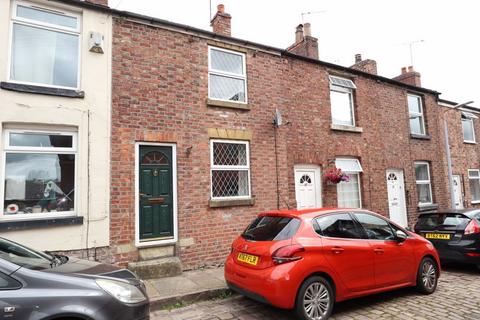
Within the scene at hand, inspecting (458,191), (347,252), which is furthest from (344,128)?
(458,191)

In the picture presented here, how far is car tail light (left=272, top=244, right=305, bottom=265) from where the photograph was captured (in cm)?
439

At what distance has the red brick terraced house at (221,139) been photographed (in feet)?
22.7

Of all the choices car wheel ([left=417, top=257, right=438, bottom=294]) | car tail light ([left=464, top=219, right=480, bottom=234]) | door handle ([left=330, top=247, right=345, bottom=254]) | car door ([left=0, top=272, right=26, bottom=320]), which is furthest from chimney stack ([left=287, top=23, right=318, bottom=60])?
car door ([left=0, top=272, right=26, bottom=320])

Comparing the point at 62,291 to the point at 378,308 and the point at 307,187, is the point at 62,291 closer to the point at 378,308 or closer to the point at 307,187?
the point at 378,308

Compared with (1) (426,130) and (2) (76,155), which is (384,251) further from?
(1) (426,130)

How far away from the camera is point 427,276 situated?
5.79 m

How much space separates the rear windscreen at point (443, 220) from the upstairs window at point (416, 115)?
6.20m

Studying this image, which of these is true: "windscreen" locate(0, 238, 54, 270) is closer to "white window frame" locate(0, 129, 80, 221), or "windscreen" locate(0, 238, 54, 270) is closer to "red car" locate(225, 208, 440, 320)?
"white window frame" locate(0, 129, 80, 221)

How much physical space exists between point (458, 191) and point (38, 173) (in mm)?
16128

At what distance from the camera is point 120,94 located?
6910 mm

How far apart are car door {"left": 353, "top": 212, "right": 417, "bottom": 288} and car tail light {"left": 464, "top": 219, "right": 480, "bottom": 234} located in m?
2.28

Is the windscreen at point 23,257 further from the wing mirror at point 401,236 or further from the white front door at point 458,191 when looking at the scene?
the white front door at point 458,191

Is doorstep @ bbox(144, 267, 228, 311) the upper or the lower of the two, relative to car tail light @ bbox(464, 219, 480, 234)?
lower

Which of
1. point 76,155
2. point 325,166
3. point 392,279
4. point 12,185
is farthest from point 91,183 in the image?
point 325,166
